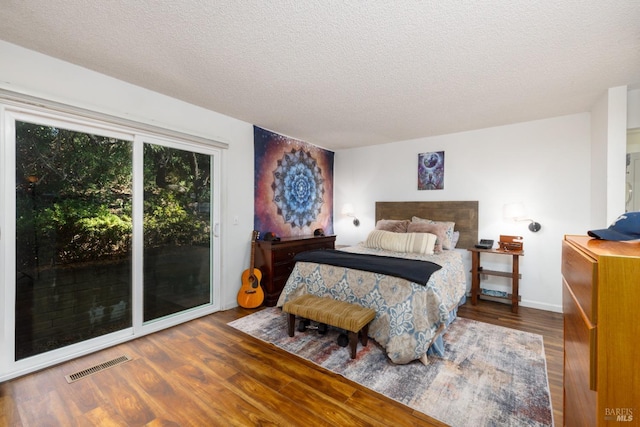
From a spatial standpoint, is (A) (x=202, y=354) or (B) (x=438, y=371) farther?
(A) (x=202, y=354)

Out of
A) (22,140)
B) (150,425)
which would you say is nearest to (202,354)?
(150,425)

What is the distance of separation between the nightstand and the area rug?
2.24 ft

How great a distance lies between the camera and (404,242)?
3.48 m

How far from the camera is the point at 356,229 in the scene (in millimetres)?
5070

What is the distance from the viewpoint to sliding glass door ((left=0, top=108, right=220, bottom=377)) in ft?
6.79

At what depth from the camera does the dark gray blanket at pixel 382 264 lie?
2332 mm

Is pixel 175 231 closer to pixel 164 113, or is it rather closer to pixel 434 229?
pixel 164 113

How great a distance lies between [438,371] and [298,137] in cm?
359

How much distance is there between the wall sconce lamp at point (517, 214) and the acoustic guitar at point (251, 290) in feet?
10.9

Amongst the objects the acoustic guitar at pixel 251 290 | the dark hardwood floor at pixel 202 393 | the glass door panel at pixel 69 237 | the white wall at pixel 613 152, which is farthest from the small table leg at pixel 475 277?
the glass door panel at pixel 69 237

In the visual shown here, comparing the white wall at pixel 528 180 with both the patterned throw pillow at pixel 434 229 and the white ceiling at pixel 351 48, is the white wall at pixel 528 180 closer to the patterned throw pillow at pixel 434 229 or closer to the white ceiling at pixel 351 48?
the white ceiling at pixel 351 48

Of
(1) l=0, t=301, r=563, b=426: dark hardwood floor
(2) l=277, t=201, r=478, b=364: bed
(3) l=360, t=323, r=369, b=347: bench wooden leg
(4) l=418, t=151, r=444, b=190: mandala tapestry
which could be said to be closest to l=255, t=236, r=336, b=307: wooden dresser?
(2) l=277, t=201, r=478, b=364: bed

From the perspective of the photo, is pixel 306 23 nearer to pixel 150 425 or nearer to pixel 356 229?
pixel 150 425

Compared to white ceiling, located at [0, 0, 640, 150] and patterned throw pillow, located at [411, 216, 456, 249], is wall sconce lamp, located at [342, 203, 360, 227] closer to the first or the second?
patterned throw pillow, located at [411, 216, 456, 249]
